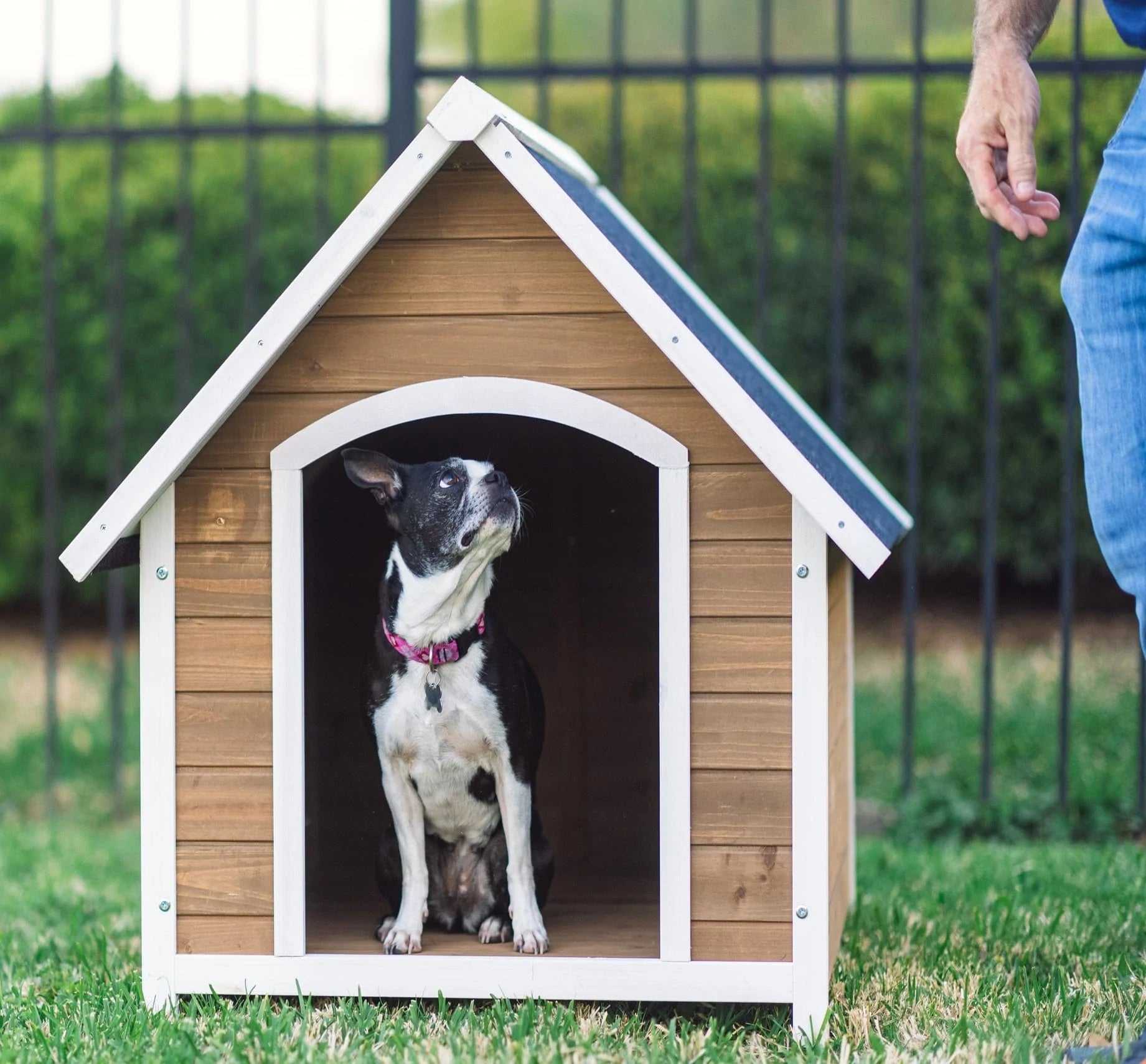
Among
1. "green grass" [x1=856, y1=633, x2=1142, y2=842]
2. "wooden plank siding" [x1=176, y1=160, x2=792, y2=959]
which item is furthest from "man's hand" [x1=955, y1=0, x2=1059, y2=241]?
"green grass" [x1=856, y1=633, x2=1142, y2=842]

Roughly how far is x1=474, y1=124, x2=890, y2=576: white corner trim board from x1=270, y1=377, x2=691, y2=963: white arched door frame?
0.17 meters

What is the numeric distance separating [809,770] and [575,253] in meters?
1.11

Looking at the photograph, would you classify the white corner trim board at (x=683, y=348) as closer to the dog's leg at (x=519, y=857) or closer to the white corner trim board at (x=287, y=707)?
the white corner trim board at (x=287, y=707)

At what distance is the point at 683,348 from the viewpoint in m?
2.65

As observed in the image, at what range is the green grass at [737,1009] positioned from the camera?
2584mm

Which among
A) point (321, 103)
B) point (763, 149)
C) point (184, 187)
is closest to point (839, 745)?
point (763, 149)

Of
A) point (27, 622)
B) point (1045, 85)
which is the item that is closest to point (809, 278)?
point (1045, 85)

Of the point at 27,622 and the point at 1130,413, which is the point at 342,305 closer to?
the point at 1130,413

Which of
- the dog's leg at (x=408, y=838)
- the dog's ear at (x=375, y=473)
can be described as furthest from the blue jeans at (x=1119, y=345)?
the dog's leg at (x=408, y=838)

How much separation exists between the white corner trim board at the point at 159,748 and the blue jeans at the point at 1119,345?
179 cm

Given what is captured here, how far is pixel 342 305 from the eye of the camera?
286cm

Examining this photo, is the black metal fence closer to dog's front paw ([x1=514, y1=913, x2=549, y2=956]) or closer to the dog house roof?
the dog house roof

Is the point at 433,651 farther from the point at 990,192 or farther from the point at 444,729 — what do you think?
the point at 990,192

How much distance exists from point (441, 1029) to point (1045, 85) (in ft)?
20.9
